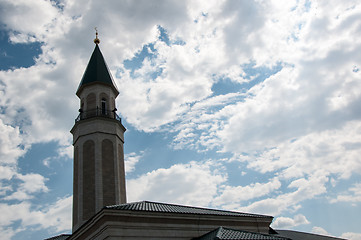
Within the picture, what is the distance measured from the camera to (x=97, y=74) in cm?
2919

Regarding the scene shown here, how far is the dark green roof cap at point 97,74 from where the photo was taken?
2884cm

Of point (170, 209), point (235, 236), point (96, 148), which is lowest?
point (235, 236)

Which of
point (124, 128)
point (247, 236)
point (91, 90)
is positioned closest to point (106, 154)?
point (124, 128)

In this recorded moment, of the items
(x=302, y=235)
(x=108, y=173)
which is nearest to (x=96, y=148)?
(x=108, y=173)

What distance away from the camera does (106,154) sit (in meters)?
25.5

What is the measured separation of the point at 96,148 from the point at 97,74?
7205 mm

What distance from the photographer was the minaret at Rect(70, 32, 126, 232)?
2388 cm

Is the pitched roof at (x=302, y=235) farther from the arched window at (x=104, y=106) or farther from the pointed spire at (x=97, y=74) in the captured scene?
the pointed spire at (x=97, y=74)

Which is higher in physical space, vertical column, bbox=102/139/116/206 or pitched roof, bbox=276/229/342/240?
vertical column, bbox=102/139/116/206

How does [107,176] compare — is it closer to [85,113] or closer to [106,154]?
[106,154]

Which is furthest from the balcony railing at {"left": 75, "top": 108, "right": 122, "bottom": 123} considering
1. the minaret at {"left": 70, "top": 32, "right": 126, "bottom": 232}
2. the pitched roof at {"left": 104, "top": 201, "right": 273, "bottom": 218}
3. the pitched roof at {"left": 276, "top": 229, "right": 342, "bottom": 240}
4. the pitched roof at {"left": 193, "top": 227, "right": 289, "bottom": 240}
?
the pitched roof at {"left": 276, "top": 229, "right": 342, "bottom": 240}

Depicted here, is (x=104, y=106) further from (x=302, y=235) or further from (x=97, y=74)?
(x=302, y=235)

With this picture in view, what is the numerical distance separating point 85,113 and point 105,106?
1.72 metres

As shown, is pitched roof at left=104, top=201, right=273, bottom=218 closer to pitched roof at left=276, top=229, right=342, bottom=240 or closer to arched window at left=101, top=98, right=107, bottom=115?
arched window at left=101, top=98, right=107, bottom=115
